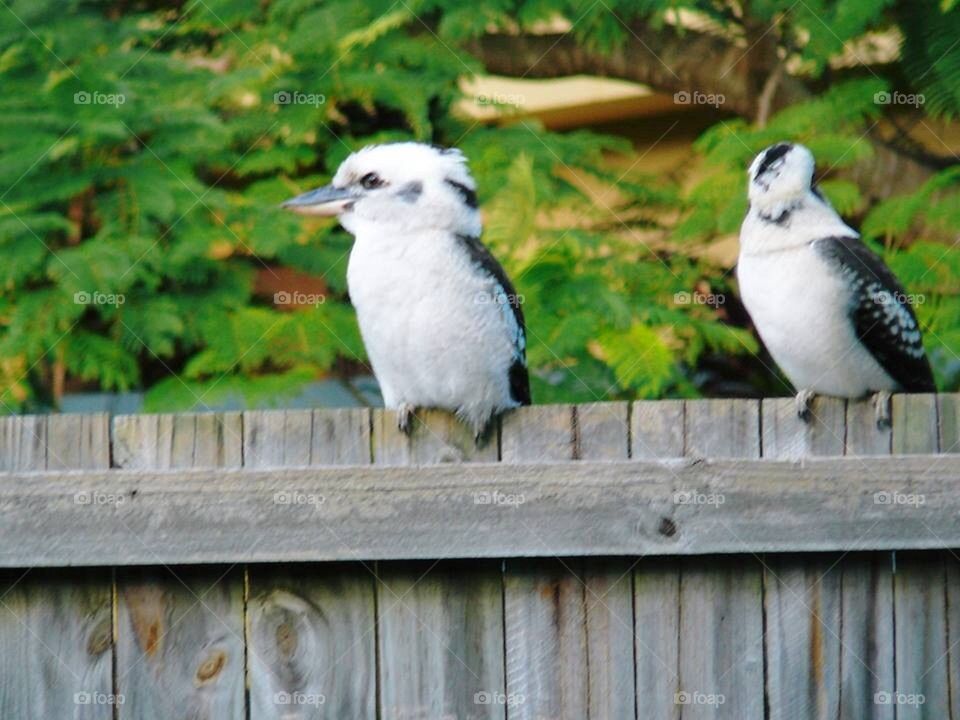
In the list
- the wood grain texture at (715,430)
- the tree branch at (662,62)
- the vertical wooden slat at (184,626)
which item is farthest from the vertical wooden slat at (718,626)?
the tree branch at (662,62)

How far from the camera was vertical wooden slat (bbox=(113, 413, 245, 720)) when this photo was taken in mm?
3090

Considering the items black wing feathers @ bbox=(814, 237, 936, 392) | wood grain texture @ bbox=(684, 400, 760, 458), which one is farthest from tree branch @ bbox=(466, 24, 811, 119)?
wood grain texture @ bbox=(684, 400, 760, 458)

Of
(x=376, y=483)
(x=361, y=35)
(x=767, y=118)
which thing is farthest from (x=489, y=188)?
(x=376, y=483)

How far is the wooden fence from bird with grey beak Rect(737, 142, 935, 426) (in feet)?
3.47

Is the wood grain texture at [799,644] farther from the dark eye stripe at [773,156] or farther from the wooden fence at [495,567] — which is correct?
the dark eye stripe at [773,156]

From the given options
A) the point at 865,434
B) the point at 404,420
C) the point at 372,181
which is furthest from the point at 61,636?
the point at 865,434

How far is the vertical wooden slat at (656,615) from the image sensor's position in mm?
3059

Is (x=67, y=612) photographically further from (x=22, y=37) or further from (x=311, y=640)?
(x=22, y=37)

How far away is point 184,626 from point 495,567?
69cm

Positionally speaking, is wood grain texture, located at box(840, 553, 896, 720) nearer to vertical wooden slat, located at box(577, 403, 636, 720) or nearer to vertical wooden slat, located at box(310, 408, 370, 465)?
vertical wooden slat, located at box(577, 403, 636, 720)

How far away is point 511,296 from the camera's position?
4.08m

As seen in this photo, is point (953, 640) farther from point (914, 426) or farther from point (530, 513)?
point (530, 513)

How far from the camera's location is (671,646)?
306cm

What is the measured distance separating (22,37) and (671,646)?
3.91 m
